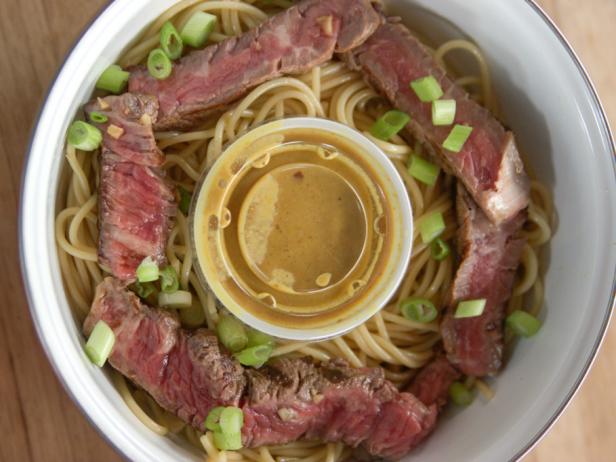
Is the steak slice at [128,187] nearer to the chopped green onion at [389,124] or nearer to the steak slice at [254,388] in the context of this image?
the steak slice at [254,388]

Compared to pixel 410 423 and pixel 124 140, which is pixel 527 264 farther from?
pixel 124 140

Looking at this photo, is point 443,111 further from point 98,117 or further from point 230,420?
point 230,420

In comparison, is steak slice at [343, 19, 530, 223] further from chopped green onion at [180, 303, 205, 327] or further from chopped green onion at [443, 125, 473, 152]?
chopped green onion at [180, 303, 205, 327]

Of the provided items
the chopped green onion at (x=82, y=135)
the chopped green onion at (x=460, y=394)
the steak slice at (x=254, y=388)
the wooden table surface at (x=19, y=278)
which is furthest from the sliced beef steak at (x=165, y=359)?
the chopped green onion at (x=460, y=394)

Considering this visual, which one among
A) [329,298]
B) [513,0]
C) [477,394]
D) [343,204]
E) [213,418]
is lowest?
[477,394]

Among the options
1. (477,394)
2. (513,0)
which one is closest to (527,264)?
(477,394)

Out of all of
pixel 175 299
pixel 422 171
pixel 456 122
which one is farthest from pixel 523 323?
pixel 175 299

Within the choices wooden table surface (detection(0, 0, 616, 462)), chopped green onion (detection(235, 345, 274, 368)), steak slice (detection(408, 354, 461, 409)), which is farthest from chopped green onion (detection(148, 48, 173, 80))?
steak slice (detection(408, 354, 461, 409))

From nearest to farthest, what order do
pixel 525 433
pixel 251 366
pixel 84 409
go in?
pixel 84 409 < pixel 525 433 < pixel 251 366
